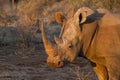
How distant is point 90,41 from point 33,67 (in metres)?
4.78

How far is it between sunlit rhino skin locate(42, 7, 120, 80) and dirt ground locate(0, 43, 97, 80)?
1.94 meters

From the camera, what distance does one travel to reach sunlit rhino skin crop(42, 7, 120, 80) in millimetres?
7469

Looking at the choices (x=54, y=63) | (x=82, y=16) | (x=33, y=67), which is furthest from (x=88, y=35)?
(x=33, y=67)

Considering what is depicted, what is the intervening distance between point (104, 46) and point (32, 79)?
3554 millimetres

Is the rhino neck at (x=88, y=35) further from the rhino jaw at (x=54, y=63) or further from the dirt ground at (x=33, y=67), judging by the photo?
the dirt ground at (x=33, y=67)

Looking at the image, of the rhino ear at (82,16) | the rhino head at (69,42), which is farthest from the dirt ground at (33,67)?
the rhino ear at (82,16)

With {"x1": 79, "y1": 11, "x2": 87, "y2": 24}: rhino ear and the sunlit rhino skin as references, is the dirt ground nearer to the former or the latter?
the sunlit rhino skin

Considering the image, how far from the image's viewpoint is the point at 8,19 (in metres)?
21.5

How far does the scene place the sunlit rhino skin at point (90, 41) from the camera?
7469 millimetres

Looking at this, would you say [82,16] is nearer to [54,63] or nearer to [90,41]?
[90,41]

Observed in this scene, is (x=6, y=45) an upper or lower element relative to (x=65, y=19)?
lower

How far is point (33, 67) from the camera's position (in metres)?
12.2

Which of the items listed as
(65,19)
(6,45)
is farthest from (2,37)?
(65,19)

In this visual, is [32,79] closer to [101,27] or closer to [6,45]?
[101,27]
